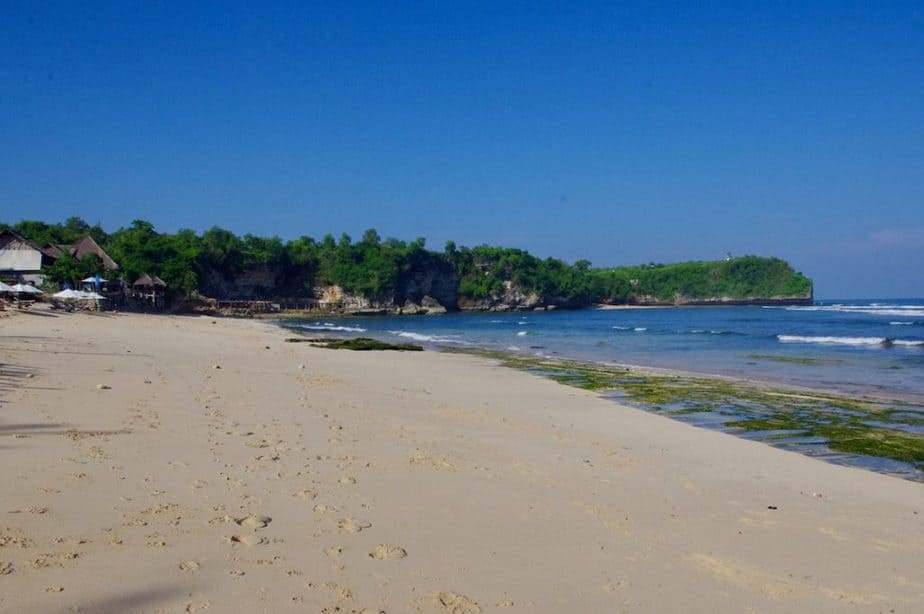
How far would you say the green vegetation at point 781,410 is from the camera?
10.4 meters

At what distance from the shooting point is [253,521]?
4.86 m

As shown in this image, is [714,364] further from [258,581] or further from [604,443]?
[258,581]

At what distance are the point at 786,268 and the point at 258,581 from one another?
20141 centimetres

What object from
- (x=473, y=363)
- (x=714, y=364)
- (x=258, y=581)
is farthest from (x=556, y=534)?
(x=714, y=364)

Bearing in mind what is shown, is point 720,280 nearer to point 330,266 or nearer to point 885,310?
point 885,310

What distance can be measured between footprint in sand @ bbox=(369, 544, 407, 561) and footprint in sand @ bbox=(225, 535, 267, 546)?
2.51 feet

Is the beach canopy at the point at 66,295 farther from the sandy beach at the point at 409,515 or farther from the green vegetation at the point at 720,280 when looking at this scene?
the green vegetation at the point at 720,280

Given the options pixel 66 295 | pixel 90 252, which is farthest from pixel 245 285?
pixel 66 295

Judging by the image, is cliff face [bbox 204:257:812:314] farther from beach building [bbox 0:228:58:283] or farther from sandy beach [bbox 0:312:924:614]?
sandy beach [bbox 0:312:924:614]

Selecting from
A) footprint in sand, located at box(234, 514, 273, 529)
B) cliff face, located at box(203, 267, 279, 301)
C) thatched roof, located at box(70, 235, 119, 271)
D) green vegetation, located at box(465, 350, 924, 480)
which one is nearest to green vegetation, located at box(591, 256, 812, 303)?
cliff face, located at box(203, 267, 279, 301)

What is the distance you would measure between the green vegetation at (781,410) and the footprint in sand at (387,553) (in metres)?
7.23

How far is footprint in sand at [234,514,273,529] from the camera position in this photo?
15.7ft

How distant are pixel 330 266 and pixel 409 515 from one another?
105 metres

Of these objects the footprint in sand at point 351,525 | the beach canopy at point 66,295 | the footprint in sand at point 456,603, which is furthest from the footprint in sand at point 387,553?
the beach canopy at point 66,295
